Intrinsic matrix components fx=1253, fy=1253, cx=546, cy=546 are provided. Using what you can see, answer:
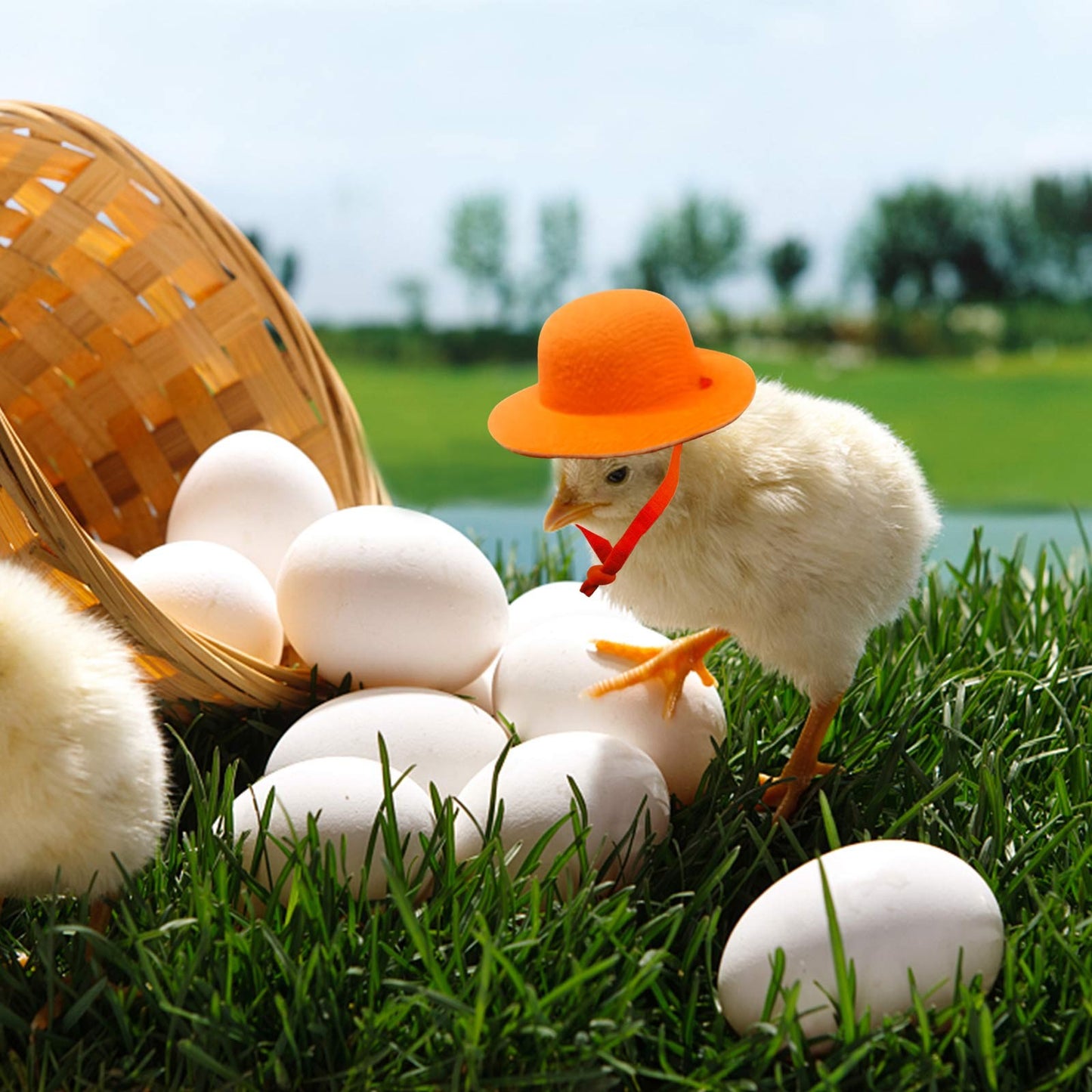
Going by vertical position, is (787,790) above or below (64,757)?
below

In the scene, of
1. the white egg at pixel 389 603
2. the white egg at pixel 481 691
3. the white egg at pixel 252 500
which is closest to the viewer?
the white egg at pixel 389 603

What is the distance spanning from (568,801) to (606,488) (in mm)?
216

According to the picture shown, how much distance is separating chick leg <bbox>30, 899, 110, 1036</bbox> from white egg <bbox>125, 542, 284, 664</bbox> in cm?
30

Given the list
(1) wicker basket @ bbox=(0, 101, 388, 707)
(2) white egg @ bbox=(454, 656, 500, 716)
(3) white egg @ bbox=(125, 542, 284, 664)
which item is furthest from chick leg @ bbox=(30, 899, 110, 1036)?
(1) wicker basket @ bbox=(0, 101, 388, 707)

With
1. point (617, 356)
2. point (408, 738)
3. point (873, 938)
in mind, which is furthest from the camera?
point (408, 738)

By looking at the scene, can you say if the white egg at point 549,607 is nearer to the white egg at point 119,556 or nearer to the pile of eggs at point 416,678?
the pile of eggs at point 416,678

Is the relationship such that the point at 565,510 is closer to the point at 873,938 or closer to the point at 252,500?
the point at 873,938

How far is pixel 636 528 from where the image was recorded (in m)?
0.85

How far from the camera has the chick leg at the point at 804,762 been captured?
949mm

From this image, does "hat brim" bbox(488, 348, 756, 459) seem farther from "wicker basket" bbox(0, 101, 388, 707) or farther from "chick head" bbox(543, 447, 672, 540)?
"wicker basket" bbox(0, 101, 388, 707)

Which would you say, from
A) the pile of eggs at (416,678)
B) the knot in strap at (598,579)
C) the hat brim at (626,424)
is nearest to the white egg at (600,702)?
the pile of eggs at (416,678)

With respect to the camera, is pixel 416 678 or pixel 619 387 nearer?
pixel 619 387

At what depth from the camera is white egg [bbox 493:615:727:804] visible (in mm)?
995

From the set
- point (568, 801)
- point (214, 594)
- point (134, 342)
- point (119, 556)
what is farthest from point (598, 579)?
point (134, 342)
